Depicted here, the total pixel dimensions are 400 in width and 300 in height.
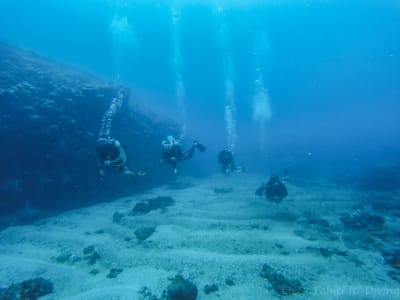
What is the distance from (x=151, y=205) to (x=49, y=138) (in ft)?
16.0

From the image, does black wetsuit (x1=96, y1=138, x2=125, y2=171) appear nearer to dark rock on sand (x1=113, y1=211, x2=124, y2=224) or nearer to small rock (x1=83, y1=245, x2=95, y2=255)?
small rock (x1=83, y1=245, x2=95, y2=255)

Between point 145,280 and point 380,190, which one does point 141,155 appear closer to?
point 145,280

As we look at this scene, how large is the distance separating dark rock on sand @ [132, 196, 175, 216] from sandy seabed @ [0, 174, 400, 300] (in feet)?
0.93

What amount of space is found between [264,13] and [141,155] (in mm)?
50268

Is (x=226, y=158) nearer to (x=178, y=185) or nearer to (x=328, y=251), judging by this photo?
(x=328, y=251)

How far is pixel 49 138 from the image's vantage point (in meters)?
9.82

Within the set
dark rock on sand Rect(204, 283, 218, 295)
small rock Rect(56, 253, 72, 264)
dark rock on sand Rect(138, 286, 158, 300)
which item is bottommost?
dark rock on sand Rect(138, 286, 158, 300)

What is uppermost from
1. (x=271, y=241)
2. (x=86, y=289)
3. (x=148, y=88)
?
(x=148, y=88)

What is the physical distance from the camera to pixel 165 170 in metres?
16.1

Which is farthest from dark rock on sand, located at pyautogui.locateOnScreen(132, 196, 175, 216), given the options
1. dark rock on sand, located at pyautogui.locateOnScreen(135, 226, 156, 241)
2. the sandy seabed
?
dark rock on sand, located at pyautogui.locateOnScreen(135, 226, 156, 241)

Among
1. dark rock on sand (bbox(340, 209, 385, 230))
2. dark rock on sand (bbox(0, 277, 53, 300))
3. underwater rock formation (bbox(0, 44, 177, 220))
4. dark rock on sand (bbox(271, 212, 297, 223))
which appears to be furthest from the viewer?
underwater rock formation (bbox(0, 44, 177, 220))

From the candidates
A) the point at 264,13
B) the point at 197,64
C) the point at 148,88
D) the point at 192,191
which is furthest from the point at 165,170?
the point at 148,88

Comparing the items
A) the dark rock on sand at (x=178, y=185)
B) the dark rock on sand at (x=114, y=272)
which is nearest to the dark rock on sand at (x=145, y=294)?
the dark rock on sand at (x=114, y=272)

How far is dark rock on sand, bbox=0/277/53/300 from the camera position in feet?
16.2
